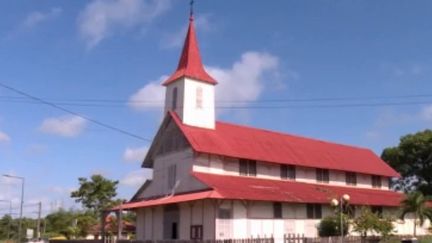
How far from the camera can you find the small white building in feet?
128

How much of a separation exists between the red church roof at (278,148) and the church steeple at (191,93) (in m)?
0.88

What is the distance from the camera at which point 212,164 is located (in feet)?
139

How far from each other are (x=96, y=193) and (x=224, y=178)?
43.2 metres

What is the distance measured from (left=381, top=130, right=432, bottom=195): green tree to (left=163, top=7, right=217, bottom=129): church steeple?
40.5 metres

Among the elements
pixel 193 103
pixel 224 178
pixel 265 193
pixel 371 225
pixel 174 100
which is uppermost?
pixel 174 100

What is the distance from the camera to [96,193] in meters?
79.9

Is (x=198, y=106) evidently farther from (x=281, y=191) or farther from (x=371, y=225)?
(x=371, y=225)

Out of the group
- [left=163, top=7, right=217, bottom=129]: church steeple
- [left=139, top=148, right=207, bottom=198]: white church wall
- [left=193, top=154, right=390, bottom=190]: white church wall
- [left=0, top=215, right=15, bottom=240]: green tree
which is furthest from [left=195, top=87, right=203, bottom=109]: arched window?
[left=0, top=215, right=15, bottom=240]: green tree

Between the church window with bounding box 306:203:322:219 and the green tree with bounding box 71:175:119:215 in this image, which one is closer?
the church window with bounding box 306:203:322:219

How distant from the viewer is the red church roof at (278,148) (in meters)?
43.1

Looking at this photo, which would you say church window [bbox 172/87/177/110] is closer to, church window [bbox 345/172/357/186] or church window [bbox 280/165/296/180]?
church window [bbox 280/165/296/180]

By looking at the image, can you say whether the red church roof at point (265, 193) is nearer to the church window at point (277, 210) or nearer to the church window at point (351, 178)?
the church window at point (277, 210)

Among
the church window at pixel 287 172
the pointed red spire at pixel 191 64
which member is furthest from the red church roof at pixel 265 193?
the pointed red spire at pixel 191 64

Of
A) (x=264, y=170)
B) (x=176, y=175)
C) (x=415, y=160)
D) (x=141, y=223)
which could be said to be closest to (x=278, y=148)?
(x=264, y=170)
